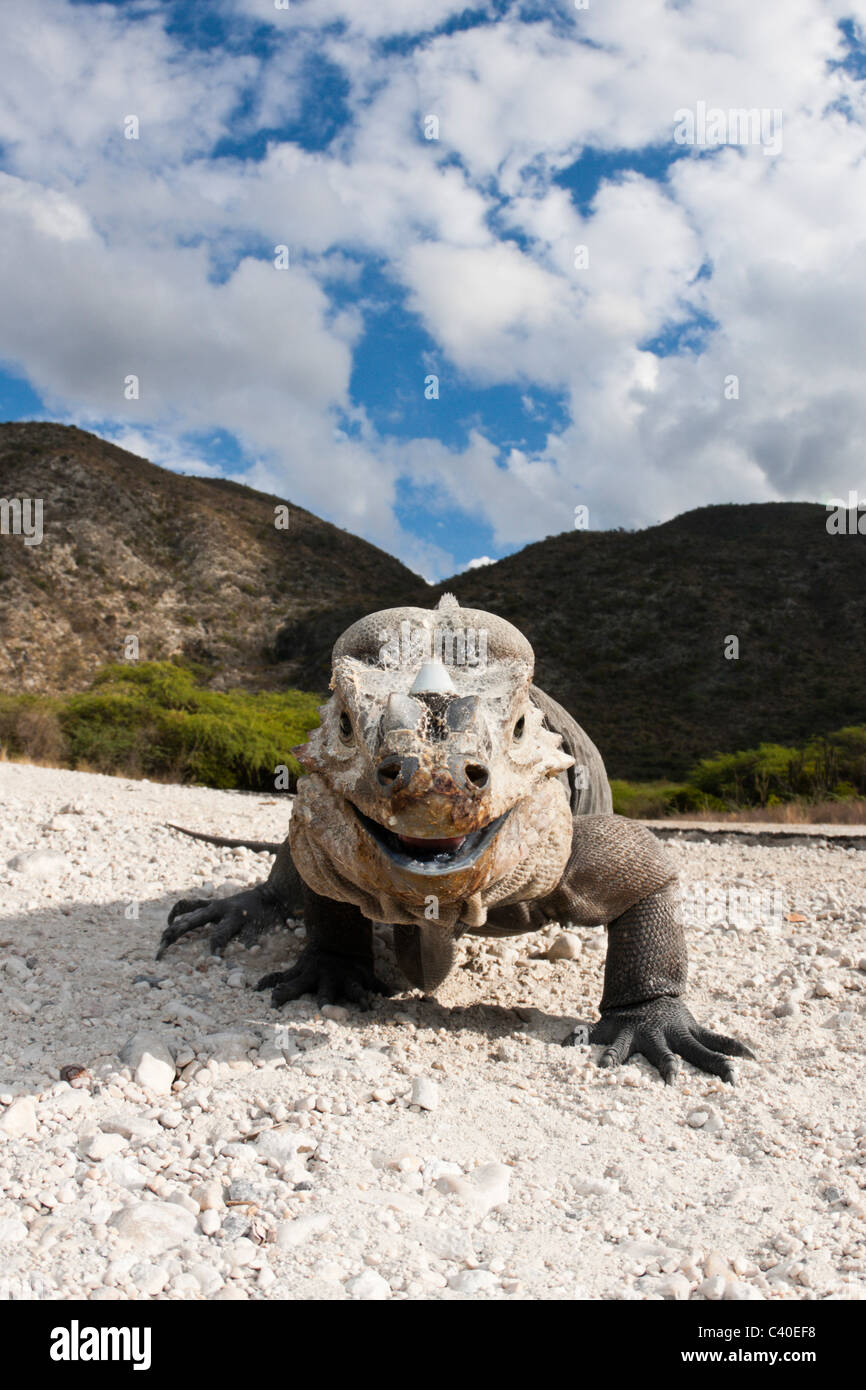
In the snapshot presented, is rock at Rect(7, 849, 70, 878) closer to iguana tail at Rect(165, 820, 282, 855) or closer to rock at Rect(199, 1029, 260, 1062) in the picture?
iguana tail at Rect(165, 820, 282, 855)

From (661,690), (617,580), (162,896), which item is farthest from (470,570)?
(162,896)

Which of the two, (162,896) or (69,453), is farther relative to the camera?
(69,453)

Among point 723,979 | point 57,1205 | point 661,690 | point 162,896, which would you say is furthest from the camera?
point 661,690

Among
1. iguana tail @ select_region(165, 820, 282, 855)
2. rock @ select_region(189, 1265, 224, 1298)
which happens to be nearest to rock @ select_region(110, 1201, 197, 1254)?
rock @ select_region(189, 1265, 224, 1298)

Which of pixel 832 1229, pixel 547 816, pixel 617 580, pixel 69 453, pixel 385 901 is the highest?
pixel 69 453

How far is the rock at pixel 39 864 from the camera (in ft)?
23.7

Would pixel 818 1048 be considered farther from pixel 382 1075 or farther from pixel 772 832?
pixel 772 832

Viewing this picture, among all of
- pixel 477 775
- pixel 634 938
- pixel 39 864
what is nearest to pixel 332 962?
pixel 634 938

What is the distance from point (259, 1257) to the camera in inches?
108

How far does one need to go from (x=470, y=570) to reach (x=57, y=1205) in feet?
215

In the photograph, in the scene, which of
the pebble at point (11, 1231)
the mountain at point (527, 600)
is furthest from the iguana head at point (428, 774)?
the mountain at point (527, 600)

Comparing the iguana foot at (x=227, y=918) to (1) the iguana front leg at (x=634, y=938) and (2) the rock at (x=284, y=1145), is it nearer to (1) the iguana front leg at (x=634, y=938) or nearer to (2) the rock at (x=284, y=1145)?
(1) the iguana front leg at (x=634, y=938)

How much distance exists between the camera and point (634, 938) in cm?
504

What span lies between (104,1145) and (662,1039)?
266cm
